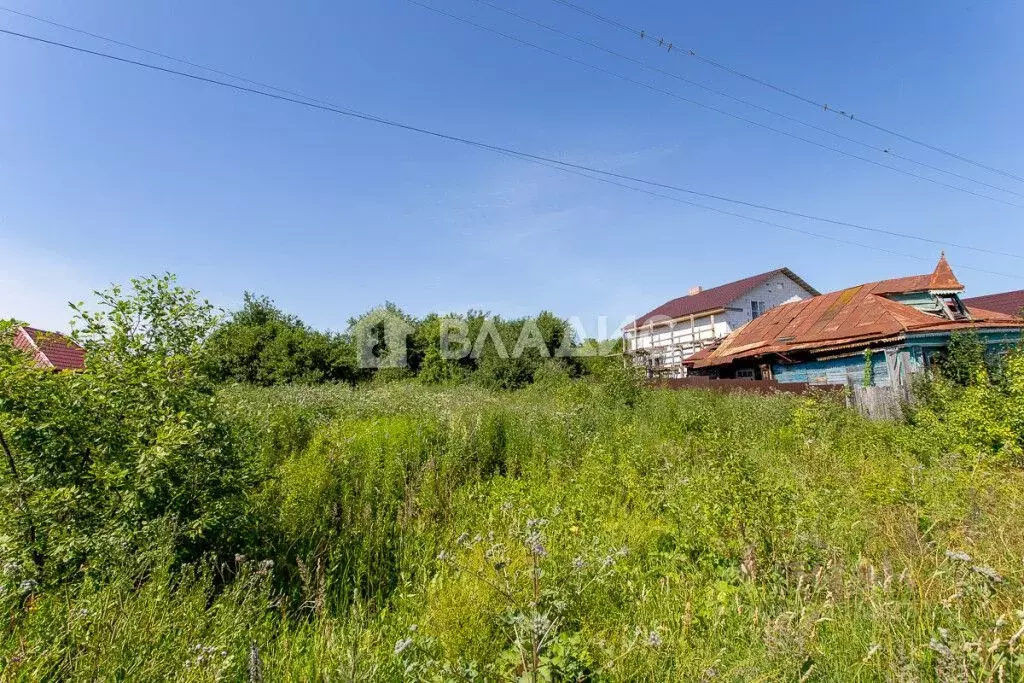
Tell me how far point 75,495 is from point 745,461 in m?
4.71

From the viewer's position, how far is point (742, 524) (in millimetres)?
3229

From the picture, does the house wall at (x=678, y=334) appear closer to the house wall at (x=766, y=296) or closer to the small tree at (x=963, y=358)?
the house wall at (x=766, y=296)

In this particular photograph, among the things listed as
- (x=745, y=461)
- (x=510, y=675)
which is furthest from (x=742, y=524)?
(x=510, y=675)

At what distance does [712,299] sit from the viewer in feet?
103

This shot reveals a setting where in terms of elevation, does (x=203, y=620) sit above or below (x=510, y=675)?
above

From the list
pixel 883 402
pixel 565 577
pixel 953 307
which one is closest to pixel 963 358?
pixel 883 402

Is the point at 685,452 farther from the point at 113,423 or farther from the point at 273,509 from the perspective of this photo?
the point at 113,423

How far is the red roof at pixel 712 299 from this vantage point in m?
30.1

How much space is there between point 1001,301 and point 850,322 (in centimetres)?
2234

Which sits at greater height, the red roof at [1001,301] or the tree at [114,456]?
the red roof at [1001,301]

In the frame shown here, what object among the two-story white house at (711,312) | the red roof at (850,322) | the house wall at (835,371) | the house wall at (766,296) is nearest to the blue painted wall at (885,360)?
the house wall at (835,371)

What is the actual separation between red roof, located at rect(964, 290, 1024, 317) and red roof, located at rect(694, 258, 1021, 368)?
15.7 m

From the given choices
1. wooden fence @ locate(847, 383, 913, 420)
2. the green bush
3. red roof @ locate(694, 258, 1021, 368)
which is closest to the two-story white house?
red roof @ locate(694, 258, 1021, 368)

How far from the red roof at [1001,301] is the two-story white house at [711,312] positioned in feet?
28.1
